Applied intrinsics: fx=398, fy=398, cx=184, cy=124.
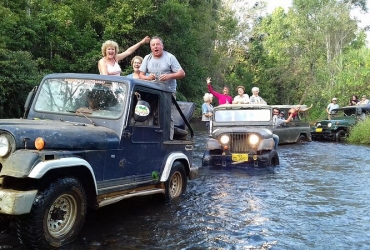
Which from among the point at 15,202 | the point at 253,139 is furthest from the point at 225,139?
the point at 15,202

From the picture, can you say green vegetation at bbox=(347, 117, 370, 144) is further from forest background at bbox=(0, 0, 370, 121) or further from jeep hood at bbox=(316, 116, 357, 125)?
forest background at bbox=(0, 0, 370, 121)

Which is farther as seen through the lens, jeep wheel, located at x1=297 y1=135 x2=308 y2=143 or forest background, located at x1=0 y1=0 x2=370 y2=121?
jeep wheel, located at x1=297 y1=135 x2=308 y2=143

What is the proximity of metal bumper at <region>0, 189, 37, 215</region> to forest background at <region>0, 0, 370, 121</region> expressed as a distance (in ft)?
34.0

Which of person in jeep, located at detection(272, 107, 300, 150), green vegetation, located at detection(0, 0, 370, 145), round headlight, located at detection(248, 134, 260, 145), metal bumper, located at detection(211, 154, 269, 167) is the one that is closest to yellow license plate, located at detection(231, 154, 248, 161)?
metal bumper, located at detection(211, 154, 269, 167)

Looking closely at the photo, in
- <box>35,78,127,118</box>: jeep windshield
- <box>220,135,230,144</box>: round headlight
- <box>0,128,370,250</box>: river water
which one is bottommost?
<box>0,128,370,250</box>: river water

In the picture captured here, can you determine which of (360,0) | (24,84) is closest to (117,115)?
(24,84)

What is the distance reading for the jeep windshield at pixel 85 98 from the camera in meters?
5.26

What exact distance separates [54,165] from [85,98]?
162 cm

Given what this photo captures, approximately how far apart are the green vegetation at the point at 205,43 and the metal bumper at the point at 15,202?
34.1 feet

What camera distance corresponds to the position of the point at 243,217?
19.0ft

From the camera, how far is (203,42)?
1526 inches

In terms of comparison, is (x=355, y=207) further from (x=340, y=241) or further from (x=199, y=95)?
(x=199, y=95)

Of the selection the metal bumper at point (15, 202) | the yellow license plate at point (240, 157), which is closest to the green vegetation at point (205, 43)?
the yellow license plate at point (240, 157)

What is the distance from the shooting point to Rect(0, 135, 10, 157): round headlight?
3932 mm
